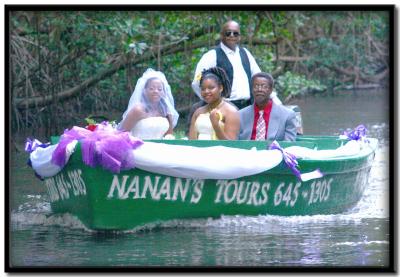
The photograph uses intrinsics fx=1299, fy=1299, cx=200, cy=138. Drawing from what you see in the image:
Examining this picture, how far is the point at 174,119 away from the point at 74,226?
145 cm

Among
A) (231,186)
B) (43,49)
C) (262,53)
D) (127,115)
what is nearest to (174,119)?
(127,115)

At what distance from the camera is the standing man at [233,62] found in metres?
11.1

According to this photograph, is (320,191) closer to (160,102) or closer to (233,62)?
(160,102)

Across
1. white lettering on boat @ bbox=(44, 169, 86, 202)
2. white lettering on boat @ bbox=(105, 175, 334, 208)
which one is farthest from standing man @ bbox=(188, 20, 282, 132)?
white lettering on boat @ bbox=(44, 169, 86, 202)

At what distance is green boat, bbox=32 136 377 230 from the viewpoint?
360 inches

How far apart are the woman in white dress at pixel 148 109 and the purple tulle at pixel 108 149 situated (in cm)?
102

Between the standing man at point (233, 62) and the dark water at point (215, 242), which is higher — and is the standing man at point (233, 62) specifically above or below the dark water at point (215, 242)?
above

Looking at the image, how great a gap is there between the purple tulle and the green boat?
0.07 m

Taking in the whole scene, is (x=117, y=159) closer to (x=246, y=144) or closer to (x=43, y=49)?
(x=246, y=144)

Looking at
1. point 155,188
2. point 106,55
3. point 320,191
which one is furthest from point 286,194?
point 106,55

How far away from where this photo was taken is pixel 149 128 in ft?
33.7

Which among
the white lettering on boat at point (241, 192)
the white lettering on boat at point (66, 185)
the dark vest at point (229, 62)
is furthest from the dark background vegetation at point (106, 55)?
the white lettering on boat at point (241, 192)

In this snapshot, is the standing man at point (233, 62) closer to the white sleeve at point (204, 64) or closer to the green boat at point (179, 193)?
the white sleeve at point (204, 64)

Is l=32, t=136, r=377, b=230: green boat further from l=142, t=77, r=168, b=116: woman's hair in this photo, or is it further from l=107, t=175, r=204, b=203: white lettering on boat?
l=142, t=77, r=168, b=116: woman's hair
